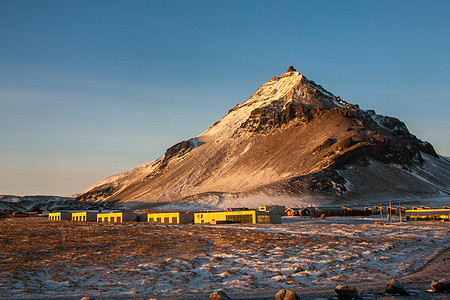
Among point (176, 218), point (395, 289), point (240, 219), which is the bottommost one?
point (395, 289)

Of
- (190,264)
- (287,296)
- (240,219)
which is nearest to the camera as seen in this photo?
(287,296)

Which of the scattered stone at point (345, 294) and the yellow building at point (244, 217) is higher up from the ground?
the yellow building at point (244, 217)

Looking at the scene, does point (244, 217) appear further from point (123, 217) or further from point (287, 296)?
point (287, 296)

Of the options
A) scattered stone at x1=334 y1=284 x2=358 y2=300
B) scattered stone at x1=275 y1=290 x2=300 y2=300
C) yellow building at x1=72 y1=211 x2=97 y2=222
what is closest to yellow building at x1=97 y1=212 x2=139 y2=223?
yellow building at x1=72 y1=211 x2=97 y2=222

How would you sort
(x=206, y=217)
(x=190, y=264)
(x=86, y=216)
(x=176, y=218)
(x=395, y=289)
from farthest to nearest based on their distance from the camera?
(x=86, y=216), (x=176, y=218), (x=206, y=217), (x=190, y=264), (x=395, y=289)

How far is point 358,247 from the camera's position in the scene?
37.2 m

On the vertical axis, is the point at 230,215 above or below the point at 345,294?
above

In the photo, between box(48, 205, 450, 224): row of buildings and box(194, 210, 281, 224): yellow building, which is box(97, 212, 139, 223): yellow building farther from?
box(194, 210, 281, 224): yellow building

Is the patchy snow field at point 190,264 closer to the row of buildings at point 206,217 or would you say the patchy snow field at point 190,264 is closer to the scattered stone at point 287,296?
the scattered stone at point 287,296

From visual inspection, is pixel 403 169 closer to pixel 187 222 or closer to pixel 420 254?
pixel 187 222

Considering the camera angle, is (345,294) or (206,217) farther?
(206,217)

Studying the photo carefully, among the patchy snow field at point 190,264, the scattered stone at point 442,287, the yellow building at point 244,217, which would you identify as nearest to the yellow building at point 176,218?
the yellow building at point 244,217

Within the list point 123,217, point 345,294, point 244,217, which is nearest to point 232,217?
point 244,217

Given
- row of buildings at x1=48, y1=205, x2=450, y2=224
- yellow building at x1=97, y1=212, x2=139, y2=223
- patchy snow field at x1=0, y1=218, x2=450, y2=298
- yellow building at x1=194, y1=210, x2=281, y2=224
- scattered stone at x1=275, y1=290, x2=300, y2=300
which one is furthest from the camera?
yellow building at x1=97, y1=212, x2=139, y2=223
